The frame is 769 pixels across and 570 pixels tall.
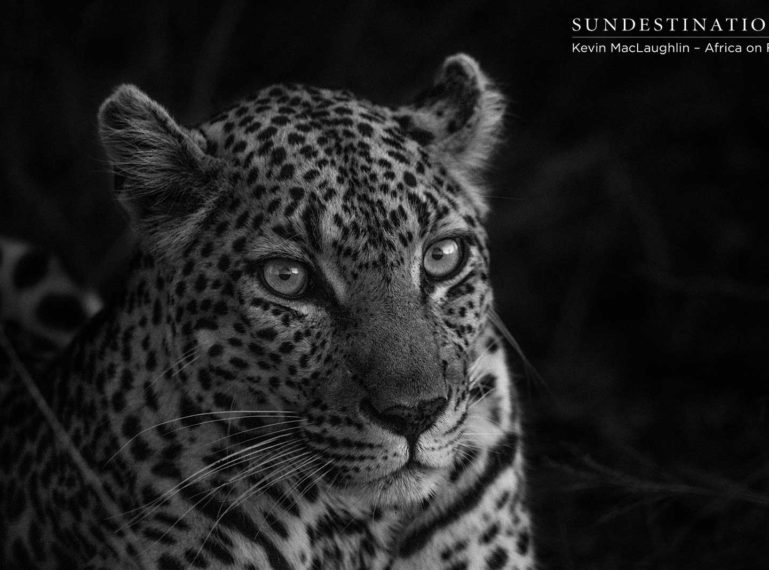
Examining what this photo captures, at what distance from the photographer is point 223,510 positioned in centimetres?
354

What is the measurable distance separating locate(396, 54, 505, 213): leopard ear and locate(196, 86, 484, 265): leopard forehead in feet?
0.44

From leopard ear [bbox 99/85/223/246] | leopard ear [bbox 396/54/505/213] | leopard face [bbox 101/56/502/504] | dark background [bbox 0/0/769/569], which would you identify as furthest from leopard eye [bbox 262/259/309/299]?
dark background [bbox 0/0/769/569]

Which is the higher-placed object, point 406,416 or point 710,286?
point 710,286

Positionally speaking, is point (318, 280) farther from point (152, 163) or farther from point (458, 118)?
point (458, 118)

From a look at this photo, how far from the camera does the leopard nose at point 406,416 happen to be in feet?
10.4

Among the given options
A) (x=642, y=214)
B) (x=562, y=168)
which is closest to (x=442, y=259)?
(x=642, y=214)

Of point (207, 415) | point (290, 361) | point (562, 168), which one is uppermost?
point (562, 168)

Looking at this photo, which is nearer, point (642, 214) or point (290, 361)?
point (290, 361)

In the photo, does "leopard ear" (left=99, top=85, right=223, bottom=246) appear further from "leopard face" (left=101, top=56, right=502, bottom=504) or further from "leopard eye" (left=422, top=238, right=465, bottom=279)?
"leopard eye" (left=422, top=238, right=465, bottom=279)

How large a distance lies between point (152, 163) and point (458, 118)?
112 centimetres

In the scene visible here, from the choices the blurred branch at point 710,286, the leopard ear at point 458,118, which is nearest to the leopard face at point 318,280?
the leopard ear at point 458,118

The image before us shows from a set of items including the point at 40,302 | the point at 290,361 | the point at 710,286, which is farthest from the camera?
the point at 710,286

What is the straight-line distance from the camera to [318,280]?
3410 millimetres

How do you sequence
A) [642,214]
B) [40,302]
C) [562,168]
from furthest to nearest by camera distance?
[562,168] → [642,214] → [40,302]
